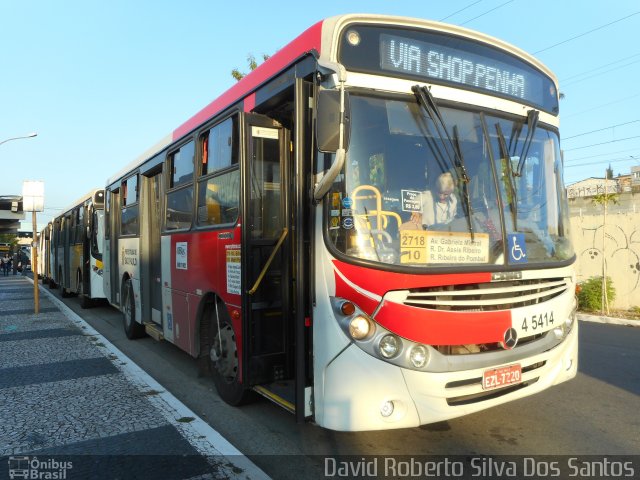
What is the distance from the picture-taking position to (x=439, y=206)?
3512 millimetres

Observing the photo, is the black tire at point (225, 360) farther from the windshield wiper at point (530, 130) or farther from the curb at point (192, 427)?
the windshield wiper at point (530, 130)

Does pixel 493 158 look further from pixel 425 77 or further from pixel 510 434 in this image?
pixel 510 434

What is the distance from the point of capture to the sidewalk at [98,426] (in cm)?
355

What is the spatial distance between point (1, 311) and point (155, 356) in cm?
809

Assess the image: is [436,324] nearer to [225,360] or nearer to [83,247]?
[225,360]

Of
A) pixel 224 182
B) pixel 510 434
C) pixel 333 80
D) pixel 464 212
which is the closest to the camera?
pixel 333 80

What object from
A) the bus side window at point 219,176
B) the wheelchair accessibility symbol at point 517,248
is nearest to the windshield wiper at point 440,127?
the wheelchair accessibility symbol at point 517,248

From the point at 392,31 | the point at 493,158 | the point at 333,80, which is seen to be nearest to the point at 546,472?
the point at 493,158

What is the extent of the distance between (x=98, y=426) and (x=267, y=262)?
214cm

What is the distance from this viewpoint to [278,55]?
4.09 metres

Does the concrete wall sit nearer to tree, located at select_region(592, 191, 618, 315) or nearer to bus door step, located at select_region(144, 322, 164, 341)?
tree, located at select_region(592, 191, 618, 315)

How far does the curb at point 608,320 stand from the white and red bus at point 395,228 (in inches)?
296

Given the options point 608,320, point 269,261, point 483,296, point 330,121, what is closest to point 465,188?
point 483,296

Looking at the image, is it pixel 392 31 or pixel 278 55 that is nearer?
pixel 392 31
